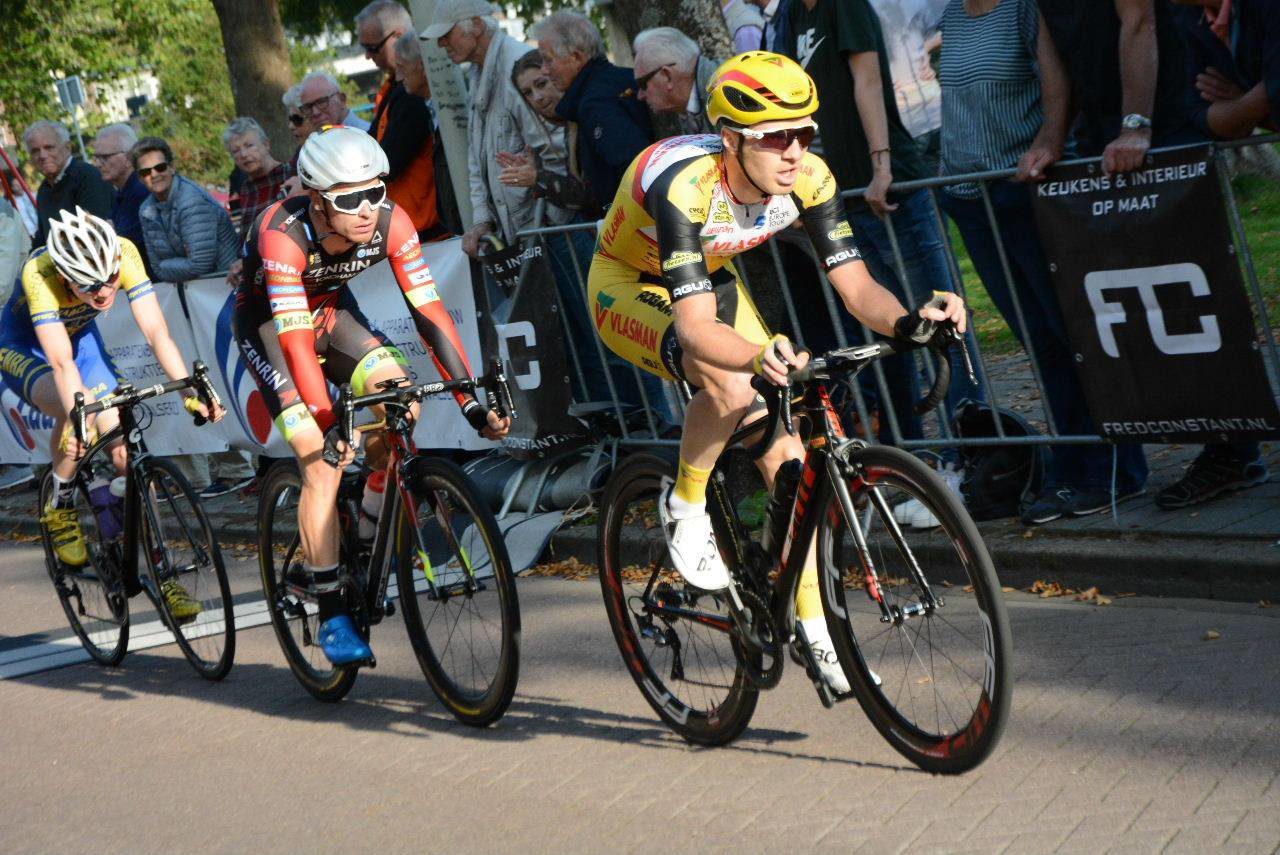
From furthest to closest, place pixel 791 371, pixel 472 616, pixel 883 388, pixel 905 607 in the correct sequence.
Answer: pixel 883 388 → pixel 472 616 → pixel 905 607 → pixel 791 371

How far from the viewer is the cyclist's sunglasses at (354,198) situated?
5590mm

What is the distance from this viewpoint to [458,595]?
17.9 feet

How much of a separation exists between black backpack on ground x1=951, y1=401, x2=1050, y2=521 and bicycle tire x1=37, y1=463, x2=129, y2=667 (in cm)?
396

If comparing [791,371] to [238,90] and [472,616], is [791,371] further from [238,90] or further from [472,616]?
[238,90]

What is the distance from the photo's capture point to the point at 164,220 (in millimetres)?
11344

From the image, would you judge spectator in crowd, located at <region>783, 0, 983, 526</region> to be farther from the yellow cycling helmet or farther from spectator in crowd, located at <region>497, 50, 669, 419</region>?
the yellow cycling helmet

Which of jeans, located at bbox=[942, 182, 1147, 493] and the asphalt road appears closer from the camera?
the asphalt road

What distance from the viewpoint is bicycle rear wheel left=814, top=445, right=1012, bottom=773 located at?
155 inches

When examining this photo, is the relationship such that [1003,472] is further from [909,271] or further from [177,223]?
[177,223]

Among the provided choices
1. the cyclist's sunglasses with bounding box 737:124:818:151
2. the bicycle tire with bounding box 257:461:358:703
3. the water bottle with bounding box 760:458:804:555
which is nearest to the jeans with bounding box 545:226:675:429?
the bicycle tire with bounding box 257:461:358:703

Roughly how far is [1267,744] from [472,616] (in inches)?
104

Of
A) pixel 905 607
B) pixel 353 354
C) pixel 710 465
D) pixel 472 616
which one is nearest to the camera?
pixel 905 607

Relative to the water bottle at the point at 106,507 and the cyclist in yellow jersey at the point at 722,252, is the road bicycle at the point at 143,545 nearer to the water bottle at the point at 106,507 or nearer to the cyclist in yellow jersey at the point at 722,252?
the water bottle at the point at 106,507

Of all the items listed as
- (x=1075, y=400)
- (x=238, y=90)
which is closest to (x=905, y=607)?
(x=1075, y=400)
